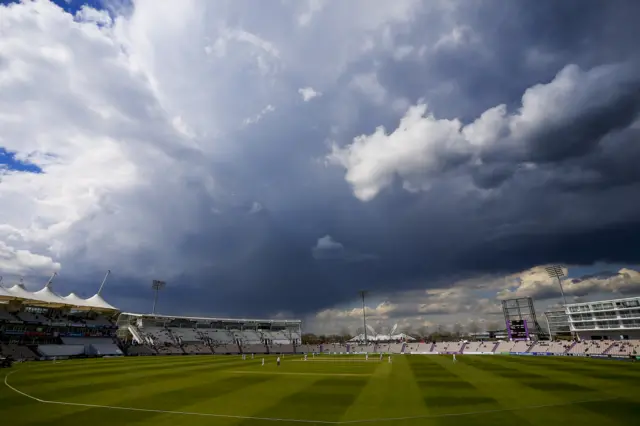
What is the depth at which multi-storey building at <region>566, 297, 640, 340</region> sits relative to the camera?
114875 mm

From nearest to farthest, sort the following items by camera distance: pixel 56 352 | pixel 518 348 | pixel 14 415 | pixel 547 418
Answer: pixel 547 418, pixel 14 415, pixel 56 352, pixel 518 348

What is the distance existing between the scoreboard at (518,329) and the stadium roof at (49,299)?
112 metres

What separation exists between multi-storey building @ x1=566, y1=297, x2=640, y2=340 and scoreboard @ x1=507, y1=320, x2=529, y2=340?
4498cm

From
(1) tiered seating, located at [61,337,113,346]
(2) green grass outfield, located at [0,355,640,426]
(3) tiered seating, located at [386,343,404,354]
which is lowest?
(3) tiered seating, located at [386,343,404,354]

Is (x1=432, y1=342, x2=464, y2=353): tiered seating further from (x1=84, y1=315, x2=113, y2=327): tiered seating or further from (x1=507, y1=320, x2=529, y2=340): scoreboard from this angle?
(x1=84, y1=315, x2=113, y2=327): tiered seating

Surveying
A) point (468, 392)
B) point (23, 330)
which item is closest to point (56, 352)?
point (23, 330)

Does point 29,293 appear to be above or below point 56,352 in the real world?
above

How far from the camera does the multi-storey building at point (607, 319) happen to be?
377 ft

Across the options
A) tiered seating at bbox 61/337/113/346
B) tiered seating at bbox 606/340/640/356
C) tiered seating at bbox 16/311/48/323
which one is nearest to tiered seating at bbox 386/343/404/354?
tiered seating at bbox 606/340/640/356

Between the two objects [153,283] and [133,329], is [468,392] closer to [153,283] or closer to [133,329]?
[133,329]

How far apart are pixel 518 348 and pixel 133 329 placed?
112 m

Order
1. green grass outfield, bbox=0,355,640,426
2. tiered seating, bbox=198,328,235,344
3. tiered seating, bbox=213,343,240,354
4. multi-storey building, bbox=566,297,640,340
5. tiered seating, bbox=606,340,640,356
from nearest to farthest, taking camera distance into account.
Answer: green grass outfield, bbox=0,355,640,426
tiered seating, bbox=606,340,640,356
tiered seating, bbox=213,343,240,354
multi-storey building, bbox=566,297,640,340
tiered seating, bbox=198,328,235,344

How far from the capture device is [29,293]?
7606 cm

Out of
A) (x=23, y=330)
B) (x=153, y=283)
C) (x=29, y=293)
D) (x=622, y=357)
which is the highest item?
(x=153, y=283)
